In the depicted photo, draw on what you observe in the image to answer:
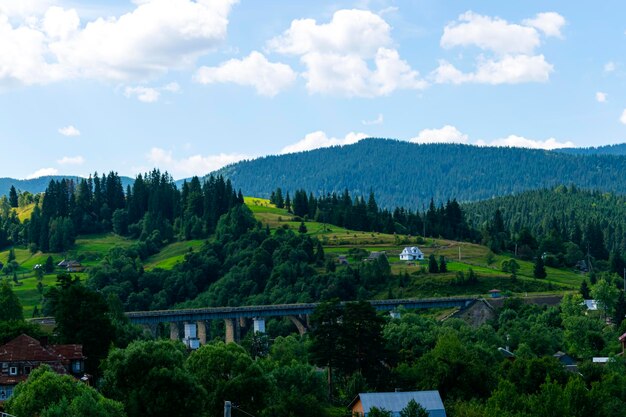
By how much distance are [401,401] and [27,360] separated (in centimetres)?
3285

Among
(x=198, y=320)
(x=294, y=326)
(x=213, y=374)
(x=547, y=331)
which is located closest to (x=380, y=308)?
(x=294, y=326)

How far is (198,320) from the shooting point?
179250 millimetres

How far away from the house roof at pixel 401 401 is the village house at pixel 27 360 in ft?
86.4

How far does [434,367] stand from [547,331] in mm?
47515

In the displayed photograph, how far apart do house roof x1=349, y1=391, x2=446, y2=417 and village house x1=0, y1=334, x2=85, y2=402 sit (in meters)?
26.3

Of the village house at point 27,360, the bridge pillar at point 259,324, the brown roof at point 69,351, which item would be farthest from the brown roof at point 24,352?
the bridge pillar at point 259,324

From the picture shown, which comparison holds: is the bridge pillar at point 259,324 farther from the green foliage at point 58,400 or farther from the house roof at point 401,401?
the green foliage at point 58,400

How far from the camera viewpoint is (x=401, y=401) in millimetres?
89750

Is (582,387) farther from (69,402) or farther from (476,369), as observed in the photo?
(69,402)

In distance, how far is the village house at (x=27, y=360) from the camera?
86.6 metres

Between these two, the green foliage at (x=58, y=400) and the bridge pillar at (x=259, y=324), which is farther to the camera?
the bridge pillar at (x=259, y=324)

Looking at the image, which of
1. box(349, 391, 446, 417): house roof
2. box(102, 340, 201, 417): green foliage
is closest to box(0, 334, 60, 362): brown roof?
box(102, 340, 201, 417): green foliage

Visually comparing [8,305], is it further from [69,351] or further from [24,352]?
[24,352]

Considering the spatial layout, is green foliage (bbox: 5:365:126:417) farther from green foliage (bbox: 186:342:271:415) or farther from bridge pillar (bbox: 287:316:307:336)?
bridge pillar (bbox: 287:316:307:336)
